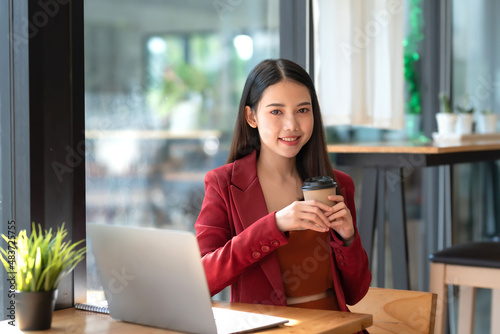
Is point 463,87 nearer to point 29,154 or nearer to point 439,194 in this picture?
point 439,194

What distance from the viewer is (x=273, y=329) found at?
4.14 ft

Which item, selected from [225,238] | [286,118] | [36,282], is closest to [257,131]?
[286,118]

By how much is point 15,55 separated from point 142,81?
2.31 ft

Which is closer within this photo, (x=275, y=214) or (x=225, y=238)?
(x=275, y=214)

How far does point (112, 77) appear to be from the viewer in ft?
6.63

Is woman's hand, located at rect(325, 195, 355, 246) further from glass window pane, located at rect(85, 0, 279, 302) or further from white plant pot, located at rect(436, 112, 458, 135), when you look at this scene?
white plant pot, located at rect(436, 112, 458, 135)

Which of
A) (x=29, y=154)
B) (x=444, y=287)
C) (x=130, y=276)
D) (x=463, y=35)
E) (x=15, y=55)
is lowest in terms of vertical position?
(x=444, y=287)

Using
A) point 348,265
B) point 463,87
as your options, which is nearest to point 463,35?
point 463,87

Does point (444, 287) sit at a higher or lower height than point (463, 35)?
lower

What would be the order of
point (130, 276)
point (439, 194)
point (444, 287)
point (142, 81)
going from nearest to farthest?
point (130, 276) < point (142, 81) < point (444, 287) < point (439, 194)

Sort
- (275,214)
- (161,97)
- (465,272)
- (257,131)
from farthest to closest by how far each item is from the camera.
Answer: (465,272), (161,97), (257,131), (275,214)

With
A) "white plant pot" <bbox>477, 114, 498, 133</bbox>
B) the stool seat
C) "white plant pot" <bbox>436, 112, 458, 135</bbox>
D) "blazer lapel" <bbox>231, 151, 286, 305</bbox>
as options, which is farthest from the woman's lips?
"white plant pot" <bbox>477, 114, 498, 133</bbox>

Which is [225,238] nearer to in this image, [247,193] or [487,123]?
[247,193]

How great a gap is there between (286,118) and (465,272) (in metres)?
1.28
